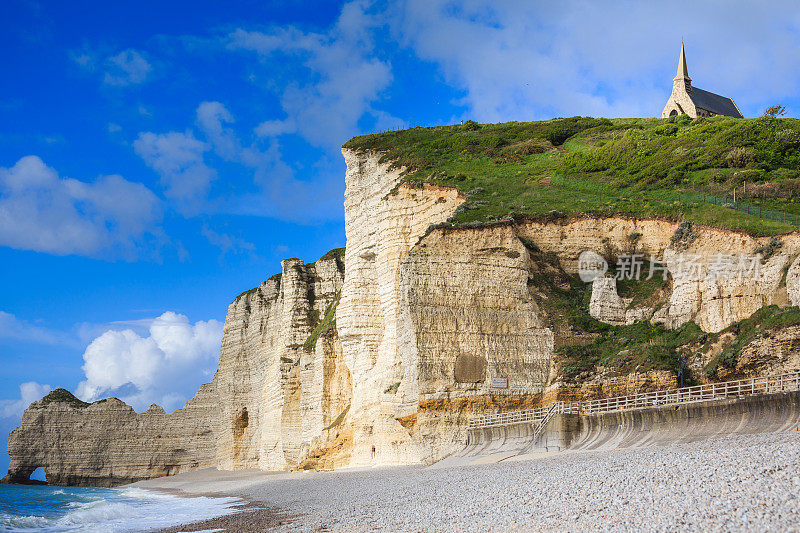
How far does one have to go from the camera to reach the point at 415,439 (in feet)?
111

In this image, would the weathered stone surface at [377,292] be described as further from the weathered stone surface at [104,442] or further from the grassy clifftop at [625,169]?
the weathered stone surface at [104,442]

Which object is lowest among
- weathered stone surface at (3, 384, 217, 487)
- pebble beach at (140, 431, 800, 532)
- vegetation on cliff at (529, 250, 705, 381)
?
weathered stone surface at (3, 384, 217, 487)

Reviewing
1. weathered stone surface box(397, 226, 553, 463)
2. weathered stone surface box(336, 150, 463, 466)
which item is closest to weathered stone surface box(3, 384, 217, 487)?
weathered stone surface box(336, 150, 463, 466)

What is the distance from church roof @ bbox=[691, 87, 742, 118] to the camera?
259ft

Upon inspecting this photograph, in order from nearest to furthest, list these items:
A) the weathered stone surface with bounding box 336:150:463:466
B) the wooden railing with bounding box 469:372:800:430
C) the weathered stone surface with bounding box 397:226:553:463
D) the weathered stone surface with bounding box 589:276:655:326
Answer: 1. the wooden railing with bounding box 469:372:800:430
2. the weathered stone surface with bounding box 397:226:553:463
3. the weathered stone surface with bounding box 589:276:655:326
4. the weathered stone surface with bounding box 336:150:463:466

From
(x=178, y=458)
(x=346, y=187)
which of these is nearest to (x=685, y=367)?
(x=346, y=187)

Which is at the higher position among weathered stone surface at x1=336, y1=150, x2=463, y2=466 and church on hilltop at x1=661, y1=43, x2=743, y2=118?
church on hilltop at x1=661, y1=43, x2=743, y2=118

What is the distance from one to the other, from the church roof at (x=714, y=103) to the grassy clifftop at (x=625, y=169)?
1808 centimetres

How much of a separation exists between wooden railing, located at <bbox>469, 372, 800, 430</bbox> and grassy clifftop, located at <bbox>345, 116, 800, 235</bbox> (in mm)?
9847

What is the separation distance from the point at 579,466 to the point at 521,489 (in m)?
2.84

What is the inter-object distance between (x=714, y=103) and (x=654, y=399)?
63999mm

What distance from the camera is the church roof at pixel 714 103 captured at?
79062 millimetres

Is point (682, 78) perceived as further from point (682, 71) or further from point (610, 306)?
point (610, 306)

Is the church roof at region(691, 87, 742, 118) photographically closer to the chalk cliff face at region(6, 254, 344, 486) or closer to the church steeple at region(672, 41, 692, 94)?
the church steeple at region(672, 41, 692, 94)
